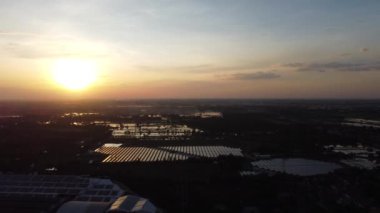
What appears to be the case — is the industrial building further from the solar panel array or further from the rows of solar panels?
Result: the rows of solar panels

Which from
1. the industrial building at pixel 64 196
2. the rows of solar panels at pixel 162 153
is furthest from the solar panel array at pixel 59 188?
the rows of solar panels at pixel 162 153

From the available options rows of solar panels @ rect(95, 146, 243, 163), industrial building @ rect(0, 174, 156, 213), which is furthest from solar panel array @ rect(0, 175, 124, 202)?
rows of solar panels @ rect(95, 146, 243, 163)

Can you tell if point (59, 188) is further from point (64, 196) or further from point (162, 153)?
point (162, 153)

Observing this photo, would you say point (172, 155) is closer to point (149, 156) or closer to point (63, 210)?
point (149, 156)

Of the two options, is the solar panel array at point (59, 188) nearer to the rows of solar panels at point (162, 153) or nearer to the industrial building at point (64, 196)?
the industrial building at point (64, 196)

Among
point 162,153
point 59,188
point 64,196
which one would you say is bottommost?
point 162,153

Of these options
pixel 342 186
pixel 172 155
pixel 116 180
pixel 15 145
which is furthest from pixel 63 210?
pixel 15 145

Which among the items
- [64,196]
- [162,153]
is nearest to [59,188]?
[64,196]
